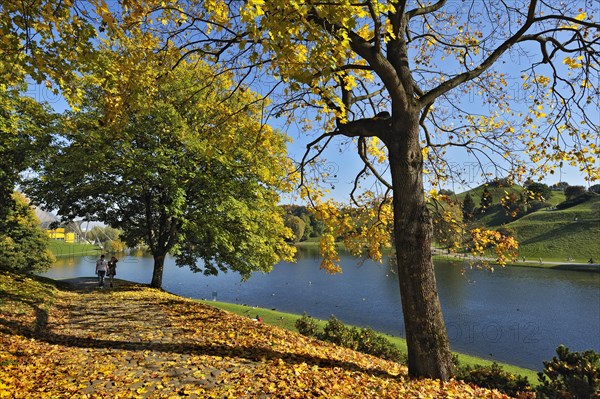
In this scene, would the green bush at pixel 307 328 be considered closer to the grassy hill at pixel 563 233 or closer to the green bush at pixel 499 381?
the green bush at pixel 499 381

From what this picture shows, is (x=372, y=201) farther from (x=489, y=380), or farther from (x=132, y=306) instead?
(x=132, y=306)

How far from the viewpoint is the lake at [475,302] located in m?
20.8

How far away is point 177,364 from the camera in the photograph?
541 cm

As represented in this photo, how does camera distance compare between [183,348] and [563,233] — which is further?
[563,233]

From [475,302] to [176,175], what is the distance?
2865cm

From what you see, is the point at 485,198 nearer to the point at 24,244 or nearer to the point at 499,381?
the point at 499,381

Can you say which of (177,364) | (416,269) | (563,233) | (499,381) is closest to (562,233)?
(563,233)

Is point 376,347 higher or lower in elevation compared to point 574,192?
lower

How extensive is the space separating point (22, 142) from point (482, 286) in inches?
1670

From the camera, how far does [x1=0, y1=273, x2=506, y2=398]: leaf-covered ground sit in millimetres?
4441

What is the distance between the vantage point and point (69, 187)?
14703 millimetres

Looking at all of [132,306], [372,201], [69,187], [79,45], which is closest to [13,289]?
[132,306]

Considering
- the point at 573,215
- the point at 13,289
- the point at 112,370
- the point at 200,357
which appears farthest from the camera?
the point at 573,215

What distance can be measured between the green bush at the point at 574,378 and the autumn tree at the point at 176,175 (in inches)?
349
